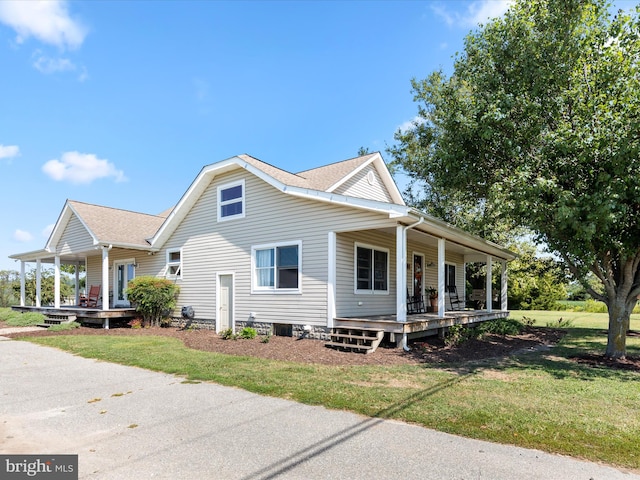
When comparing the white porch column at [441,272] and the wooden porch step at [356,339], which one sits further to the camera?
the white porch column at [441,272]

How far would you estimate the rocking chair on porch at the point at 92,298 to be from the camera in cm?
1808

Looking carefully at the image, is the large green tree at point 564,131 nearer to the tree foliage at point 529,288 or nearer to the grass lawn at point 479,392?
the grass lawn at point 479,392

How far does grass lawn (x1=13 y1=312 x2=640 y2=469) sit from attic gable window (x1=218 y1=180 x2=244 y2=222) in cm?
529

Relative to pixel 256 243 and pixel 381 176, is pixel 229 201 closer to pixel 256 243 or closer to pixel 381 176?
pixel 256 243

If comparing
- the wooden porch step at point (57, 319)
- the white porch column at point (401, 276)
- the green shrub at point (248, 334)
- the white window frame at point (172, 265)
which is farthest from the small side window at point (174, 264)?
the white porch column at point (401, 276)

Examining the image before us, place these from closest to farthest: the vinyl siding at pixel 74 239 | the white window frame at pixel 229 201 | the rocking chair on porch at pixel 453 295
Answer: the white window frame at pixel 229 201 → the vinyl siding at pixel 74 239 → the rocking chair on porch at pixel 453 295

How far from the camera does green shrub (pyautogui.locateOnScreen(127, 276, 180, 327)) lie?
15.0 metres

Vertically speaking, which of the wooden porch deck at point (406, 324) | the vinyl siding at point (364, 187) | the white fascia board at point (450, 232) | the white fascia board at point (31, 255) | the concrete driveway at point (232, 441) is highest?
the vinyl siding at point (364, 187)

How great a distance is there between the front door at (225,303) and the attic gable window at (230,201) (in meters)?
2.15

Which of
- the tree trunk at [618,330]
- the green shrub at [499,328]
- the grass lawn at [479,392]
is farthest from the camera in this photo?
the green shrub at [499,328]

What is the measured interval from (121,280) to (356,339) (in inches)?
511

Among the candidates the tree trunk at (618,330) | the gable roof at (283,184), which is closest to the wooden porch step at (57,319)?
the gable roof at (283,184)

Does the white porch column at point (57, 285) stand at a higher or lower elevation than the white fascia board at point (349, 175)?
lower

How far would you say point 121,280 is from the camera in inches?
729
